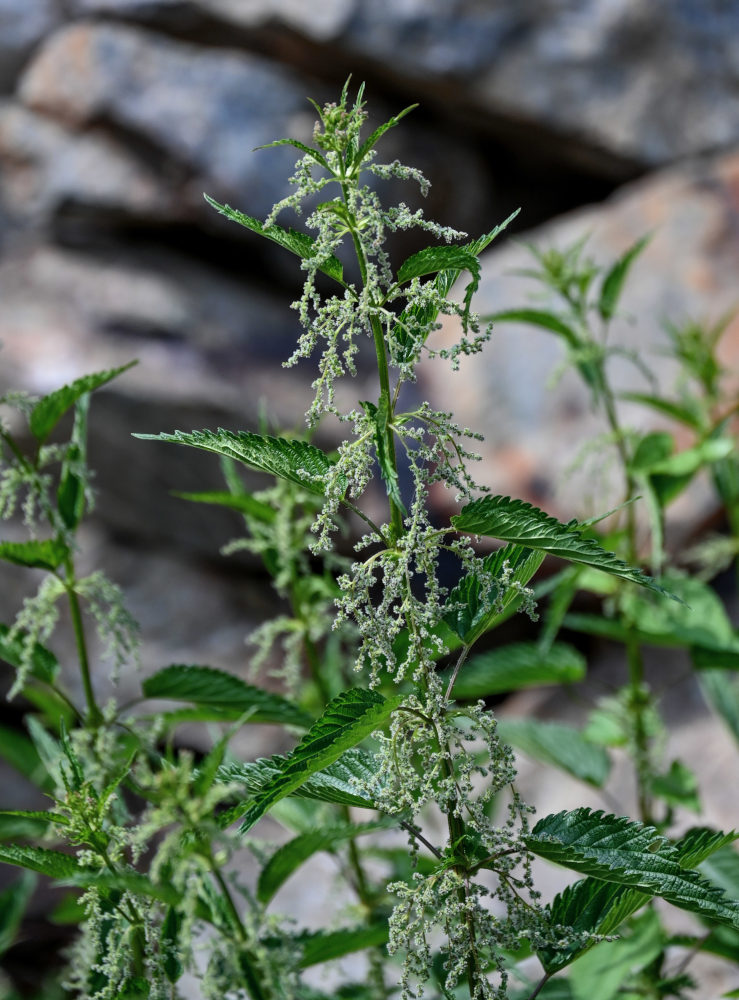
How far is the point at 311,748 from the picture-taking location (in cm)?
65

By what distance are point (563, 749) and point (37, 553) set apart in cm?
83

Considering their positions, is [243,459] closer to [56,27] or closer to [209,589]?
[209,589]

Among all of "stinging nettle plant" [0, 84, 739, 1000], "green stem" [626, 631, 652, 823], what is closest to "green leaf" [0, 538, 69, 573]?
"stinging nettle plant" [0, 84, 739, 1000]

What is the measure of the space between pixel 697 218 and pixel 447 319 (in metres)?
0.86

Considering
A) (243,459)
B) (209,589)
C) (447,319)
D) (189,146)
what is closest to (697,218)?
(447,319)

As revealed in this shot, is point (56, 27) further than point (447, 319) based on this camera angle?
Yes

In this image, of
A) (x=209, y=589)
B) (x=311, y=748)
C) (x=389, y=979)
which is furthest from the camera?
(x=209, y=589)

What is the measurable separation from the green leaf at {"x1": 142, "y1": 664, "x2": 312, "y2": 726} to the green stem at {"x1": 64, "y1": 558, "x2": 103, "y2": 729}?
0.20 ft

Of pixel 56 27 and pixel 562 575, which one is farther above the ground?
pixel 56 27

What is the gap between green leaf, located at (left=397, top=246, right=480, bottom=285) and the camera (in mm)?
651

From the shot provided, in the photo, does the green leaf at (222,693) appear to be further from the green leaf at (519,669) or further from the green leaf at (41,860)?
the green leaf at (519,669)

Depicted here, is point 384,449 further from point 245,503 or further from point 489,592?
point 245,503

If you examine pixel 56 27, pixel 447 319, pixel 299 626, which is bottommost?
pixel 299 626

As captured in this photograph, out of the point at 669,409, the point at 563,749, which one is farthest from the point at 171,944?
the point at 669,409
